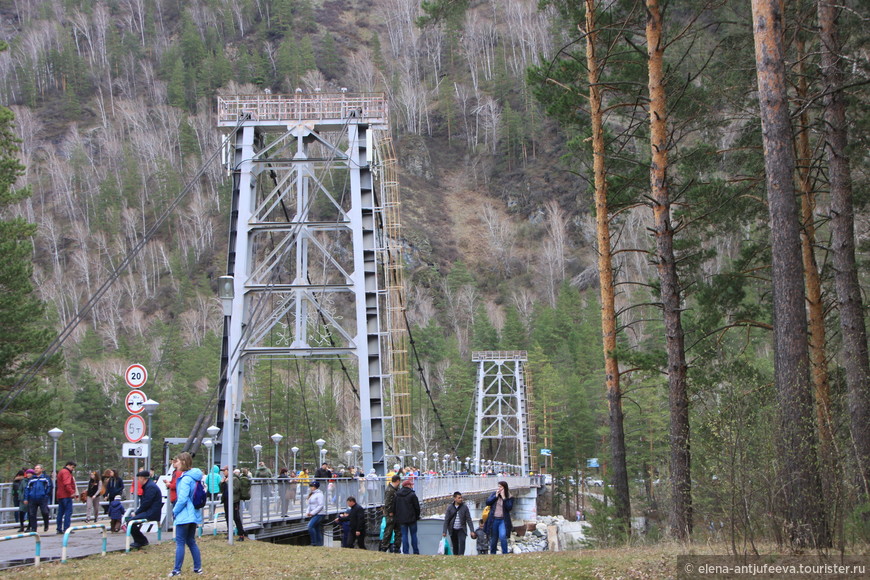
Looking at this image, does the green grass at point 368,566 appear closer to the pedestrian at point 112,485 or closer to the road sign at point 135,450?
the road sign at point 135,450

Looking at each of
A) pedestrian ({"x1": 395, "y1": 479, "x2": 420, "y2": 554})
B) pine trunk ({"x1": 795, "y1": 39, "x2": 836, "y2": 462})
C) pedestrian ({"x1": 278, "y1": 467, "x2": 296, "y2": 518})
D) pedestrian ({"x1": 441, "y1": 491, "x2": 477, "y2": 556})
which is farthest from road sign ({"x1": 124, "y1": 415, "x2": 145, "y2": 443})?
pine trunk ({"x1": 795, "y1": 39, "x2": 836, "y2": 462})

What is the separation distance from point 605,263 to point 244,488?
7713 millimetres

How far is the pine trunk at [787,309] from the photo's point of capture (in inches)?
332

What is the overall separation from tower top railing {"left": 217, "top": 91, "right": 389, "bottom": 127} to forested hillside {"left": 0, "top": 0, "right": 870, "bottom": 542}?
2.54 metres

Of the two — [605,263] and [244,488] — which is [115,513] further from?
[605,263]

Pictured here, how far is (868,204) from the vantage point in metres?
16.7

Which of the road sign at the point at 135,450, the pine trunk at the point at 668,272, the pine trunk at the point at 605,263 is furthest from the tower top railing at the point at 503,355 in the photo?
the road sign at the point at 135,450

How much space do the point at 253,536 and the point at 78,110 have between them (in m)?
116

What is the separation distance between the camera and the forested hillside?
46.0 feet

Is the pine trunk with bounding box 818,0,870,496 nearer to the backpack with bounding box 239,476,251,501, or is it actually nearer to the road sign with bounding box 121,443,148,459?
the backpack with bounding box 239,476,251,501

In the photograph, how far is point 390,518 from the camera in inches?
543

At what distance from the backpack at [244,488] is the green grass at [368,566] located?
265 centimetres

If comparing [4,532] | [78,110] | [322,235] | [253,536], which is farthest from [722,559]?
[78,110]

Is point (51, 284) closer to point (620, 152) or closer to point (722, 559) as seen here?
point (620, 152)
